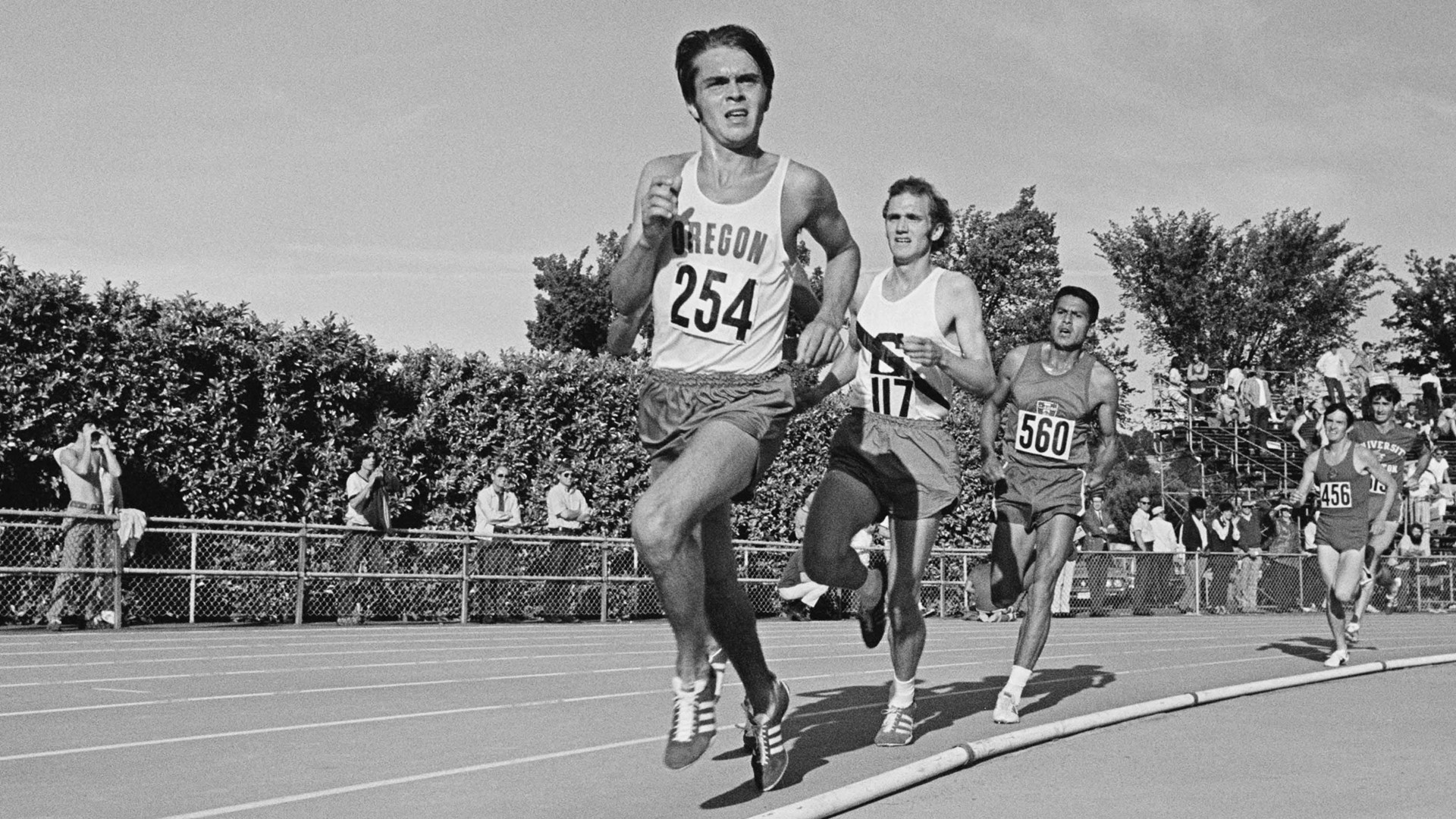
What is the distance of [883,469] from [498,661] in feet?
18.2

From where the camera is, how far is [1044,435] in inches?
374

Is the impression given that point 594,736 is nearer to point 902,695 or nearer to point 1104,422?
point 902,695

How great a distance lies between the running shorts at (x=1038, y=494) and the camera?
928 cm

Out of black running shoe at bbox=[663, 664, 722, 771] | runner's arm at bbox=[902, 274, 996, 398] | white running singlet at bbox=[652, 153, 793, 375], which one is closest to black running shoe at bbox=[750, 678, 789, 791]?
black running shoe at bbox=[663, 664, 722, 771]

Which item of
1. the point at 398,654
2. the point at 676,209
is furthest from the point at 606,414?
the point at 676,209

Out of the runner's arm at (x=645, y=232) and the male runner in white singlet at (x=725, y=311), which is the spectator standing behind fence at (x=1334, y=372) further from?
the runner's arm at (x=645, y=232)

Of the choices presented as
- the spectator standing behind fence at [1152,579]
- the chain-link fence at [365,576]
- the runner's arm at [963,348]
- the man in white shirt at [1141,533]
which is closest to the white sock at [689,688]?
Answer: the runner's arm at [963,348]

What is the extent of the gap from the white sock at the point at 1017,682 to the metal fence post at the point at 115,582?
9975 millimetres

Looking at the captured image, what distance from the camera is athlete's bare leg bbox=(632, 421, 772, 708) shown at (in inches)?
213

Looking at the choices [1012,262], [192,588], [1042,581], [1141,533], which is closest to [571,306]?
[1012,262]

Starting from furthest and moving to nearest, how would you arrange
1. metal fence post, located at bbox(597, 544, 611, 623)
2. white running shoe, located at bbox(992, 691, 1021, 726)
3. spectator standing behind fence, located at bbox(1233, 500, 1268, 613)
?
spectator standing behind fence, located at bbox(1233, 500, 1268, 613), metal fence post, located at bbox(597, 544, 611, 623), white running shoe, located at bbox(992, 691, 1021, 726)

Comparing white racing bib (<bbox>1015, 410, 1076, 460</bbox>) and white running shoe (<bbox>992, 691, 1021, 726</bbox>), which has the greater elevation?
white racing bib (<bbox>1015, 410, 1076, 460</bbox>)

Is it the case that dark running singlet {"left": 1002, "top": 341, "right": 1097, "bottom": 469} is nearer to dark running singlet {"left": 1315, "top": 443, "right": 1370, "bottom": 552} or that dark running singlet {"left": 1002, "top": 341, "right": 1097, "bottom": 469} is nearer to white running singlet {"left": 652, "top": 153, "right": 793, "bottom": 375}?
white running singlet {"left": 652, "top": 153, "right": 793, "bottom": 375}

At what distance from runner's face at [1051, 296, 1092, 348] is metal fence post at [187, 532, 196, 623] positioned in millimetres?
10065
